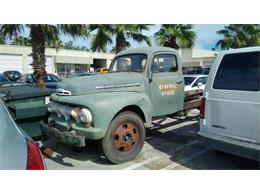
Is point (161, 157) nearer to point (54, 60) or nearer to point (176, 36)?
point (176, 36)

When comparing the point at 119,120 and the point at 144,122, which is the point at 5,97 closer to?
the point at 119,120

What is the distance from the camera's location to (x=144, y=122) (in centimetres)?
511

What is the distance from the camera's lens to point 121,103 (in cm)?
458

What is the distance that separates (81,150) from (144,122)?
1.45 m

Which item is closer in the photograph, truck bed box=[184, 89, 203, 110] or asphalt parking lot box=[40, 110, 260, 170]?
asphalt parking lot box=[40, 110, 260, 170]

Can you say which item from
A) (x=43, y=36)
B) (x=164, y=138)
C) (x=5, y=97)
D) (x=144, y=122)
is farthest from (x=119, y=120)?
(x=43, y=36)

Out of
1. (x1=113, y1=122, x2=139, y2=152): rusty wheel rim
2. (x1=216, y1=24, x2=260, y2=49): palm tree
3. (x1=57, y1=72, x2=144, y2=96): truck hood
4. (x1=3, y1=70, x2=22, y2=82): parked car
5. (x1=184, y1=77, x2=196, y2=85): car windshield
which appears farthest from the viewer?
(x1=216, y1=24, x2=260, y2=49): palm tree

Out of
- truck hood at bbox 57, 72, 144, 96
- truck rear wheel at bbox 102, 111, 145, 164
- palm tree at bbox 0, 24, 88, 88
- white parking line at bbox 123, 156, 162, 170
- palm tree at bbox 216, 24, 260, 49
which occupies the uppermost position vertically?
palm tree at bbox 216, 24, 260, 49

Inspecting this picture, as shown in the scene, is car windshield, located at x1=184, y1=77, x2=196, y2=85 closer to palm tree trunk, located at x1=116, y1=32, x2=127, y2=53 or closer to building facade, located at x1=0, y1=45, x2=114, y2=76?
palm tree trunk, located at x1=116, y1=32, x2=127, y2=53

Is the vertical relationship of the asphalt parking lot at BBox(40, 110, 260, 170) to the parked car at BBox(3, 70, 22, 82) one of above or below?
below

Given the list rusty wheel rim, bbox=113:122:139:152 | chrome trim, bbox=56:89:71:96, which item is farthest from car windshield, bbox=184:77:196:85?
chrome trim, bbox=56:89:71:96

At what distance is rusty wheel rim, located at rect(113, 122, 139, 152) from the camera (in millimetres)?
4633

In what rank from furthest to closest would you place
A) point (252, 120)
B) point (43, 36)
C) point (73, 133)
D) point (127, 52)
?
point (43, 36) → point (127, 52) → point (73, 133) → point (252, 120)

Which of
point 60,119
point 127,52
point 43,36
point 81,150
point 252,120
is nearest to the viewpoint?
point 252,120
